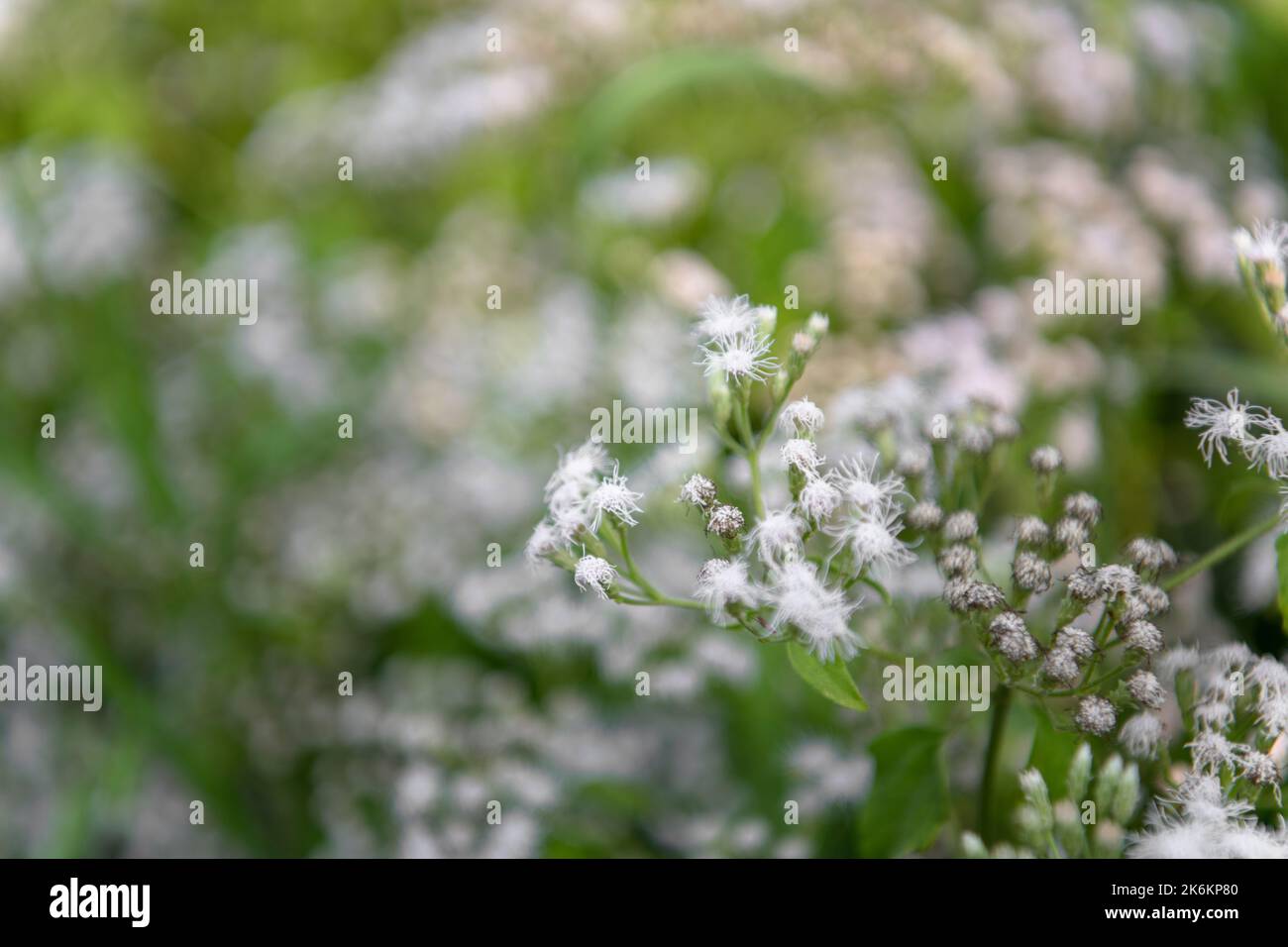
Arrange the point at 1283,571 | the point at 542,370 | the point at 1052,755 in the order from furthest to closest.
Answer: the point at 542,370 → the point at 1052,755 → the point at 1283,571

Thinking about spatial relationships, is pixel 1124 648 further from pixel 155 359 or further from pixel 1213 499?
pixel 155 359

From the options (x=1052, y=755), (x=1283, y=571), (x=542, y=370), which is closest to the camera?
(x=1283, y=571)

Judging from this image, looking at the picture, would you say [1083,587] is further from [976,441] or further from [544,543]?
[544,543]

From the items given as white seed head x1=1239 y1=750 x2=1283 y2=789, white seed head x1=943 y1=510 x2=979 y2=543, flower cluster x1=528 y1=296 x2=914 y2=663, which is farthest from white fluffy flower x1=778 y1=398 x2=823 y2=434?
white seed head x1=1239 y1=750 x2=1283 y2=789

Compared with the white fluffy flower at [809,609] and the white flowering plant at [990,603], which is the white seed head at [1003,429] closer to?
the white flowering plant at [990,603]

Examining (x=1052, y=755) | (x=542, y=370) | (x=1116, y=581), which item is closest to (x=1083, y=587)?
(x=1116, y=581)

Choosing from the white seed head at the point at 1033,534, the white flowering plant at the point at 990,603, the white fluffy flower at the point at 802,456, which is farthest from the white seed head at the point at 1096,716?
the white fluffy flower at the point at 802,456

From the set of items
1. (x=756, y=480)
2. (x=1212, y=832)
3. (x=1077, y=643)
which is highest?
(x=756, y=480)
